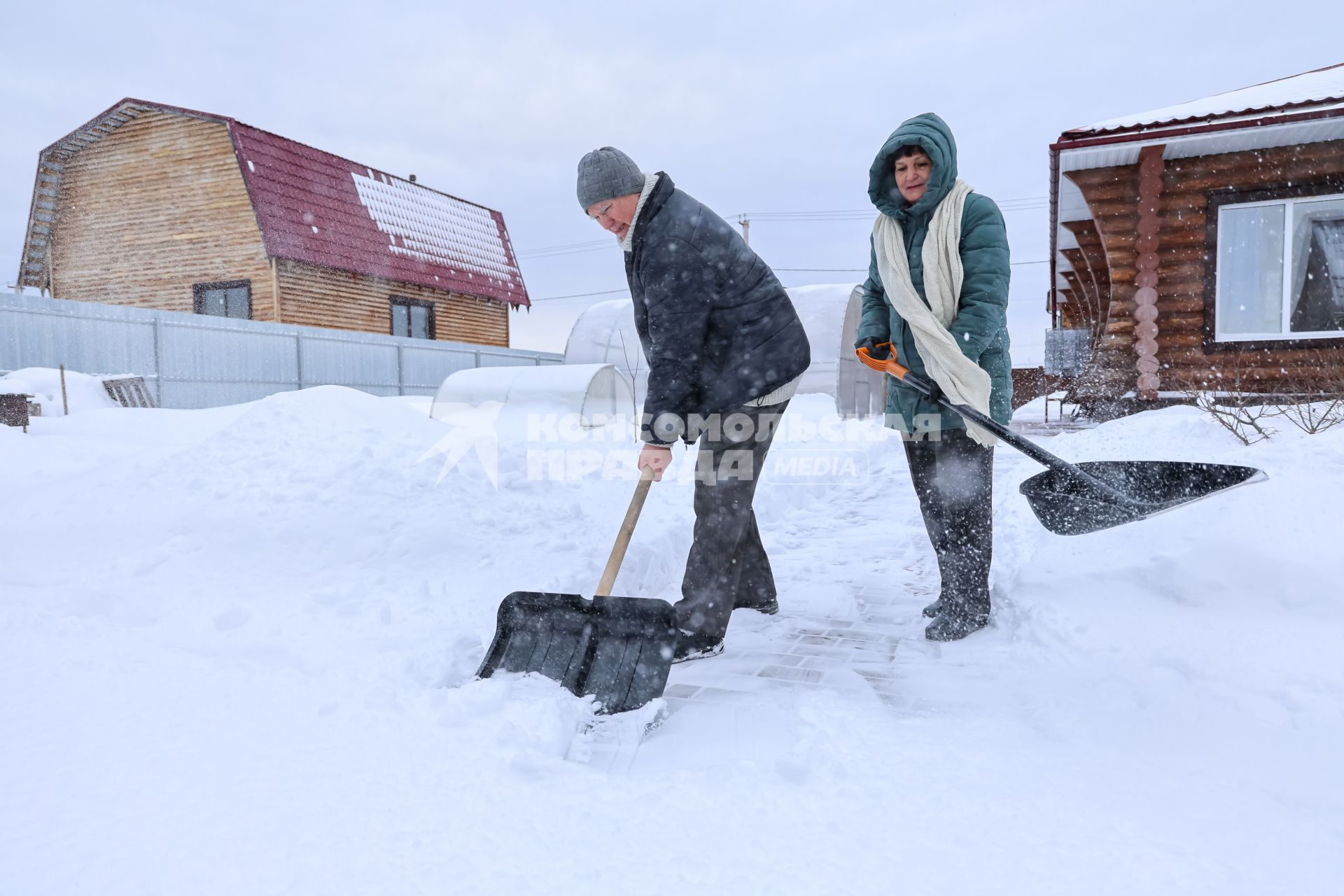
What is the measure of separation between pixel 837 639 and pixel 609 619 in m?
0.94

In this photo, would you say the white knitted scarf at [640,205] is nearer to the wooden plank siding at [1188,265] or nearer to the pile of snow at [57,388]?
the wooden plank siding at [1188,265]

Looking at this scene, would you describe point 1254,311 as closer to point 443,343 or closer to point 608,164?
point 608,164

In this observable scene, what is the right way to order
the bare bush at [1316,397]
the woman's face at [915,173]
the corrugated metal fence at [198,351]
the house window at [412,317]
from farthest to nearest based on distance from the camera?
the house window at [412,317] < the corrugated metal fence at [198,351] < the bare bush at [1316,397] < the woman's face at [915,173]

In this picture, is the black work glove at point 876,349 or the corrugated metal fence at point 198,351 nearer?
the black work glove at point 876,349

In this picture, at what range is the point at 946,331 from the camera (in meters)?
2.59

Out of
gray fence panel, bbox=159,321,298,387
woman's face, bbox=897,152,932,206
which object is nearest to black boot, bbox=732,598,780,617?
woman's face, bbox=897,152,932,206

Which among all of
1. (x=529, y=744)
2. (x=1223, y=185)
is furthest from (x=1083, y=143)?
(x=529, y=744)

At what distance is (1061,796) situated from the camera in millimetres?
1559

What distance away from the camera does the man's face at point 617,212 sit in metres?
2.54

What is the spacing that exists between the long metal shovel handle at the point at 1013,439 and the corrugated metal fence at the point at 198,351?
1064cm

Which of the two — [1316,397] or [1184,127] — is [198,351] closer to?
[1184,127]

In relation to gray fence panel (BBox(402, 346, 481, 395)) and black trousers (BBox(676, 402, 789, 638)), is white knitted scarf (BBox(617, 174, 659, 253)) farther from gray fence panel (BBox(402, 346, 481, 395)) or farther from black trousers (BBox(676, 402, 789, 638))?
gray fence panel (BBox(402, 346, 481, 395))

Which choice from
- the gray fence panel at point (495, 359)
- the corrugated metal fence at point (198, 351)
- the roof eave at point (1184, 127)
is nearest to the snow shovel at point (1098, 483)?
the roof eave at point (1184, 127)

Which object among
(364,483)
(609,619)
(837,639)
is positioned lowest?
(837,639)
